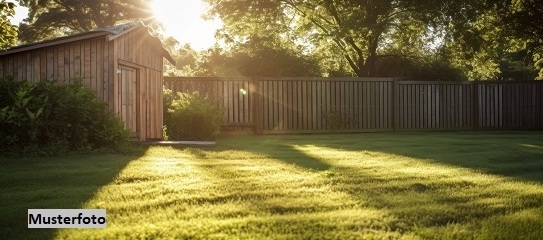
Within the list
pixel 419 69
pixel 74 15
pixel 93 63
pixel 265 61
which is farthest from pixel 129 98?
pixel 74 15

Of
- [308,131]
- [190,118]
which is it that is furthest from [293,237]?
[308,131]

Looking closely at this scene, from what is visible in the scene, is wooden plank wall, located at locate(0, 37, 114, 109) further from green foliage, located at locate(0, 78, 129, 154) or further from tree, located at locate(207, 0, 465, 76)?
tree, located at locate(207, 0, 465, 76)

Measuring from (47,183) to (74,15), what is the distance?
32625 millimetres

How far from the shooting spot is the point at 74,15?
35.5 meters

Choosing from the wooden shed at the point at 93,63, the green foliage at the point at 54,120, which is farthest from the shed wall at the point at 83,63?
the green foliage at the point at 54,120

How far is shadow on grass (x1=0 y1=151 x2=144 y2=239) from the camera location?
394 centimetres

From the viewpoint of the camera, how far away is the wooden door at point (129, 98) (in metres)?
12.1

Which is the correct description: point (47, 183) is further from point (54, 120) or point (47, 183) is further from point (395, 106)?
point (395, 106)

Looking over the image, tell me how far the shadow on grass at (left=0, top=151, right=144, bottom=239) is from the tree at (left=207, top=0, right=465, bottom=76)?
13.5m

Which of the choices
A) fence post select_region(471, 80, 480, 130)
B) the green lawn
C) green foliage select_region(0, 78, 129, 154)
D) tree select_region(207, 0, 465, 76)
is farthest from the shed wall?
fence post select_region(471, 80, 480, 130)

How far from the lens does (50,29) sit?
36.6 meters

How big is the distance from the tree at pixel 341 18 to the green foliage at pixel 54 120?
11.6m

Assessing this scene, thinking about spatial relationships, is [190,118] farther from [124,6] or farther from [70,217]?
[124,6]

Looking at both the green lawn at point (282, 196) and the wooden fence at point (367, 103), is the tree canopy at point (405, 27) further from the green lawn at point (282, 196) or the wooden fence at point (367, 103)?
the green lawn at point (282, 196)
